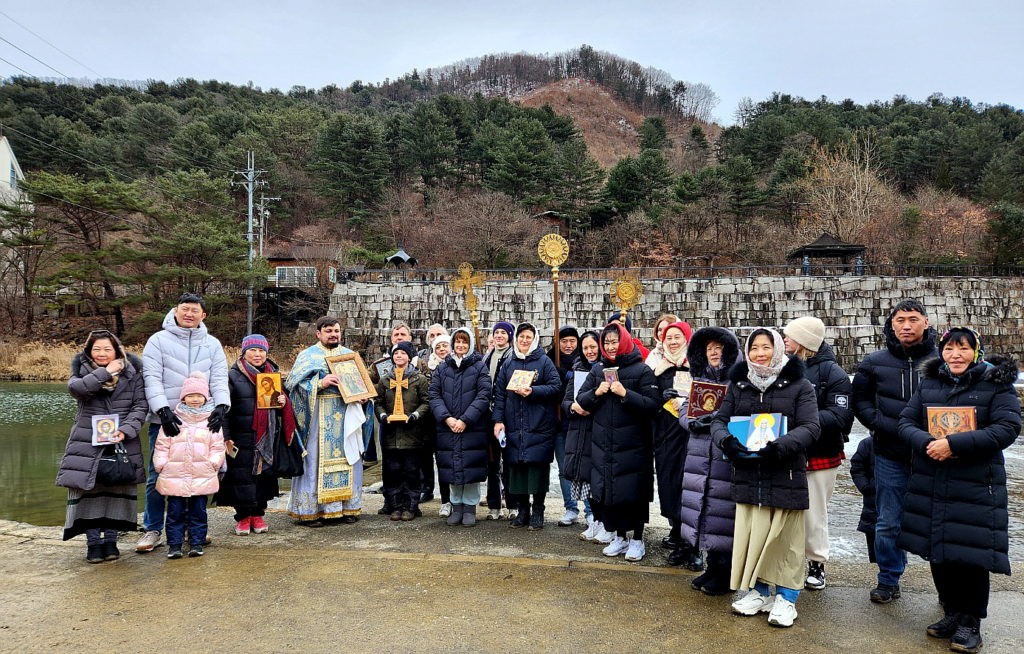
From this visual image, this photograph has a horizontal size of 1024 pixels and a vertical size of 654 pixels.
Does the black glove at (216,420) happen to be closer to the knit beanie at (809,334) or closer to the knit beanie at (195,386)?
the knit beanie at (195,386)

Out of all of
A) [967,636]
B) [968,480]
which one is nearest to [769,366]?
[968,480]

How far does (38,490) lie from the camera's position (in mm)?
8375

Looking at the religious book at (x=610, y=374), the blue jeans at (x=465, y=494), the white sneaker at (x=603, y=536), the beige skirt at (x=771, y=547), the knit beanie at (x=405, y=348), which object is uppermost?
the knit beanie at (x=405, y=348)

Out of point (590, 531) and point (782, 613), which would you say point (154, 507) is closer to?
point (590, 531)

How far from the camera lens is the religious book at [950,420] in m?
3.38

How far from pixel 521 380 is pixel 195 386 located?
277 cm

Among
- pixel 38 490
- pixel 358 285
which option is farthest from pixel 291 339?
pixel 38 490

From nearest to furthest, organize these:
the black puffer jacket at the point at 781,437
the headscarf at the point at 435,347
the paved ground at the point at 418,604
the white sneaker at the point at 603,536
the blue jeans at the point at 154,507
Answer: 1. the paved ground at the point at 418,604
2. the black puffer jacket at the point at 781,437
3. the blue jeans at the point at 154,507
4. the white sneaker at the point at 603,536
5. the headscarf at the point at 435,347

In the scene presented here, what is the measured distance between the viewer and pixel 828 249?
27.7 meters

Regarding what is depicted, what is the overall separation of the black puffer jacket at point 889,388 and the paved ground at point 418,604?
1039 mm

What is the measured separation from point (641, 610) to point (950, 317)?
3044 cm

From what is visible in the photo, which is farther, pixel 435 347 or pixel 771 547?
pixel 435 347

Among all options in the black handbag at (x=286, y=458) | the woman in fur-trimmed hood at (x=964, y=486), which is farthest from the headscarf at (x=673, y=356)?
the black handbag at (x=286, y=458)

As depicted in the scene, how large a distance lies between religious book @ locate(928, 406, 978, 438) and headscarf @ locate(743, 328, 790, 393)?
2.78 feet
